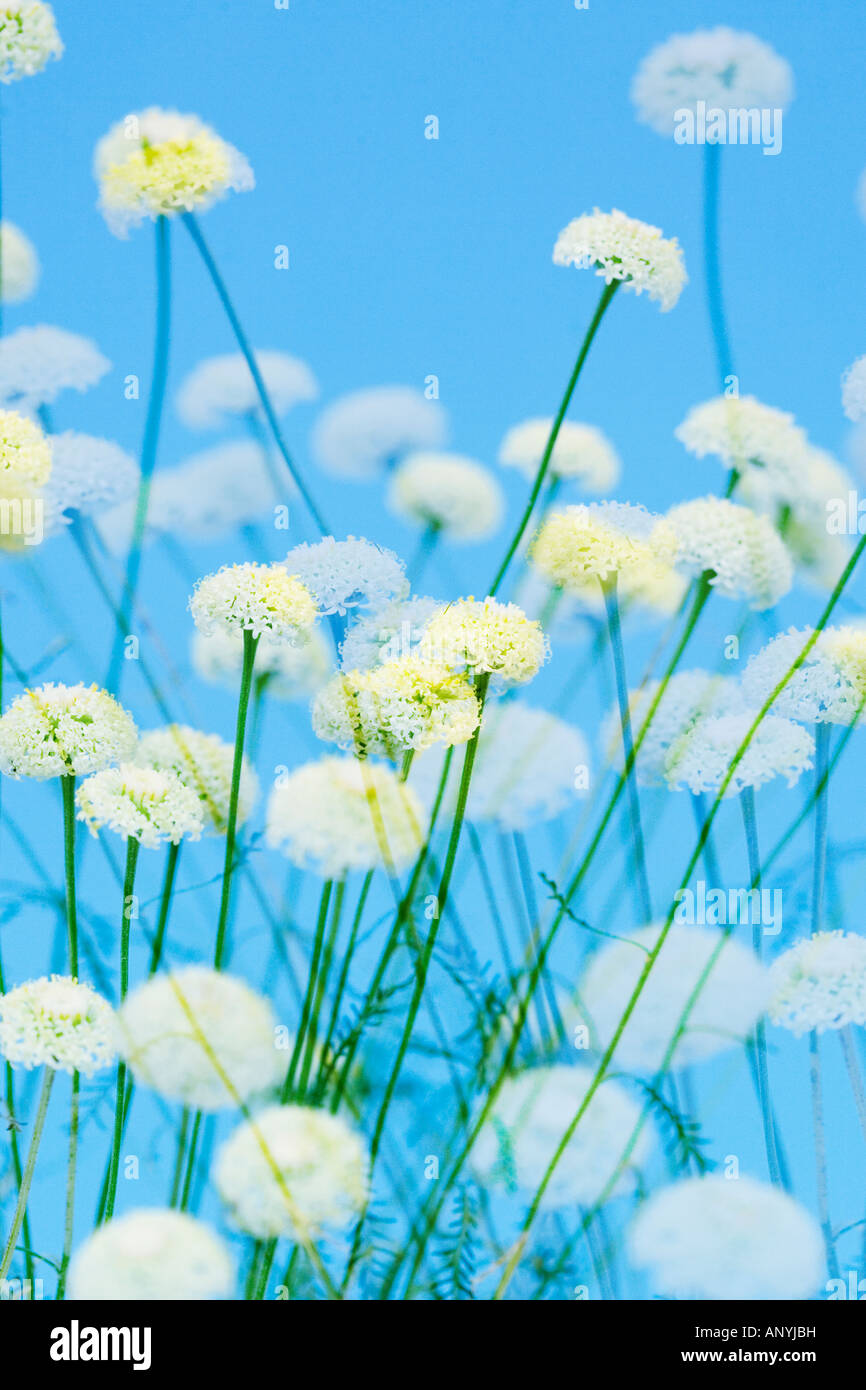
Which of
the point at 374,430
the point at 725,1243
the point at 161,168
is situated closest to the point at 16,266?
the point at 161,168

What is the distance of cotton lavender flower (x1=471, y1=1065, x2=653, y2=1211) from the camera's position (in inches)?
33.1

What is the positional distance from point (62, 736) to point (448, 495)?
330 millimetres

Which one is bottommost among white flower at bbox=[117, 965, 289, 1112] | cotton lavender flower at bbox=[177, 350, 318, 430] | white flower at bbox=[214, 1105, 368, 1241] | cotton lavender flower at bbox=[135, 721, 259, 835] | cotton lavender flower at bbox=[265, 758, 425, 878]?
white flower at bbox=[214, 1105, 368, 1241]

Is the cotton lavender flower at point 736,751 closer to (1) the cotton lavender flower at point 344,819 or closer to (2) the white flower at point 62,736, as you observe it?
(1) the cotton lavender flower at point 344,819

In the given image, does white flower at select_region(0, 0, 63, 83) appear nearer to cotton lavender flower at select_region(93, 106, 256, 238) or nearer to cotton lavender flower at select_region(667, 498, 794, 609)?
cotton lavender flower at select_region(93, 106, 256, 238)

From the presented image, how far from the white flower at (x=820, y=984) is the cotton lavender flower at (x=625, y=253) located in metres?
0.49

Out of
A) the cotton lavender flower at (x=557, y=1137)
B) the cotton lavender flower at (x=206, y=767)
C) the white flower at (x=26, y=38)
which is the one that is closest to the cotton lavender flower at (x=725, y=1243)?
the cotton lavender flower at (x=557, y=1137)

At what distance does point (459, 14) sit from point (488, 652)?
1.63ft

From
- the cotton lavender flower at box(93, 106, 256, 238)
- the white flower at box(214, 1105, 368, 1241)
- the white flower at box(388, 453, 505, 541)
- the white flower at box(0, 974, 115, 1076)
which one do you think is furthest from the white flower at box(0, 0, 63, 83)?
the white flower at box(214, 1105, 368, 1241)

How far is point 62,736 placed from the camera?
83 cm

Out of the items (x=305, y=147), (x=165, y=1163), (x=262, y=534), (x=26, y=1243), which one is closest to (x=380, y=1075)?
(x=165, y=1163)

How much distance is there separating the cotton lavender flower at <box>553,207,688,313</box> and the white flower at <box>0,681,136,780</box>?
0.47m

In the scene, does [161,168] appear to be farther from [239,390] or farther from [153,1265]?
[153,1265]

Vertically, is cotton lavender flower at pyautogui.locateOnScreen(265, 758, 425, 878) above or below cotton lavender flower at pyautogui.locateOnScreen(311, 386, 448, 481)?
below
